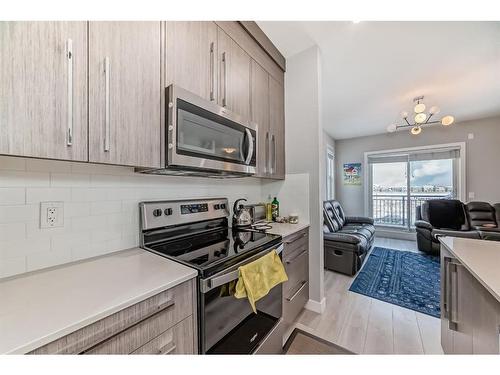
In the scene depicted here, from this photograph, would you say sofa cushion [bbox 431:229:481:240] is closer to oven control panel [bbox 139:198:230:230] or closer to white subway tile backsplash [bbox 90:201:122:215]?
oven control panel [bbox 139:198:230:230]

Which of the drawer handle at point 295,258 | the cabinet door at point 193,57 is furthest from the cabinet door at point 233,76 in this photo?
the drawer handle at point 295,258

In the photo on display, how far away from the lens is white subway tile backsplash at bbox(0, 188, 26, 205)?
81cm

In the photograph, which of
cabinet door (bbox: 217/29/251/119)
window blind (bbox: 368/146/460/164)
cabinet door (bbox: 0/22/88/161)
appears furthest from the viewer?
window blind (bbox: 368/146/460/164)

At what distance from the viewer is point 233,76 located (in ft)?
4.99

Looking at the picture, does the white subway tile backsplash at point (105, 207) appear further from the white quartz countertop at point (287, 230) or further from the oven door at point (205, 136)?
the white quartz countertop at point (287, 230)

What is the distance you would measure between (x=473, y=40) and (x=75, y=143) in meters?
3.12

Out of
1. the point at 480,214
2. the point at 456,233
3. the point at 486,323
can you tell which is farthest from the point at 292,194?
the point at 480,214

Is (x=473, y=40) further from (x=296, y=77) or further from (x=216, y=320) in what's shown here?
(x=216, y=320)

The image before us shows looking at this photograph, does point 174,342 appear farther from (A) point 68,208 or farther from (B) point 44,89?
(B) point 44,89

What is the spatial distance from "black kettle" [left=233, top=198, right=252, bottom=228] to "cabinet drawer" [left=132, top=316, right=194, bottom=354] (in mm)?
1035

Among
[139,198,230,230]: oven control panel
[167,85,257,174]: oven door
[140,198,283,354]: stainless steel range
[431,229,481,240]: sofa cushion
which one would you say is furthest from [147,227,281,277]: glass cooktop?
[431,229,481,240]: sofa cushion

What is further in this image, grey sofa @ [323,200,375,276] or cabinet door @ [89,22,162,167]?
grey sofa @ [323,200,375,276]

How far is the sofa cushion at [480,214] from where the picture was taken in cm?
341

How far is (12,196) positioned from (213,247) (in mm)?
927
